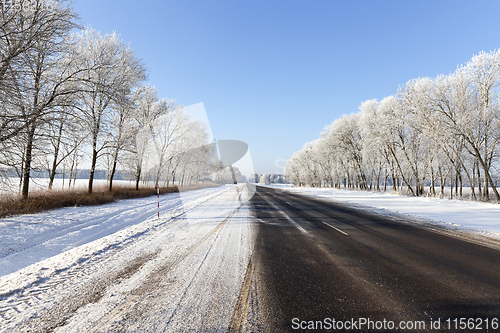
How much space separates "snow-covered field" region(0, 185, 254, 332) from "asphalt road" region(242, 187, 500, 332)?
21.7 inches

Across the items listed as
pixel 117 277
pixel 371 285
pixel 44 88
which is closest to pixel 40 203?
pixel 44 88

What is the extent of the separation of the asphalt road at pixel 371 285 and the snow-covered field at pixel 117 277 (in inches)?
21.7

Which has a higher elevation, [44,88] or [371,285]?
[44,88]

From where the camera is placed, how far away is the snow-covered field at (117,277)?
2719 millimetres

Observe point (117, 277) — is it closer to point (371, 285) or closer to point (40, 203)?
point (371, 285)

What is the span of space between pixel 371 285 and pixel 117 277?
4.71 m

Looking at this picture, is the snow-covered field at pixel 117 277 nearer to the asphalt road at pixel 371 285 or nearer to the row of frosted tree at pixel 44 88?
the asphalt road at pixel 371 285

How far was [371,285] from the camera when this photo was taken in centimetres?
369

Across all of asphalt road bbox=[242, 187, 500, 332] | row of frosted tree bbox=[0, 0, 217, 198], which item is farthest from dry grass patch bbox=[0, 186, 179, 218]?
asphalt road bbox=[242, 187, 500, 332]

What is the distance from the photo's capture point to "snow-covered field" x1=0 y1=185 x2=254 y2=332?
272 centimetres

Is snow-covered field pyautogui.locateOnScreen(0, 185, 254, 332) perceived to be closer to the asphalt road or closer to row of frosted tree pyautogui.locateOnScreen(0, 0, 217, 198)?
the asphalt road

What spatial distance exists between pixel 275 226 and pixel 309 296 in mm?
5371

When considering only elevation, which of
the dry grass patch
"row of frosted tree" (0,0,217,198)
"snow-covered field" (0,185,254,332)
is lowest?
"snow-covered field" (0,185,254,332)

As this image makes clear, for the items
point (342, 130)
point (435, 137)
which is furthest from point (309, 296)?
point (342, 130)
